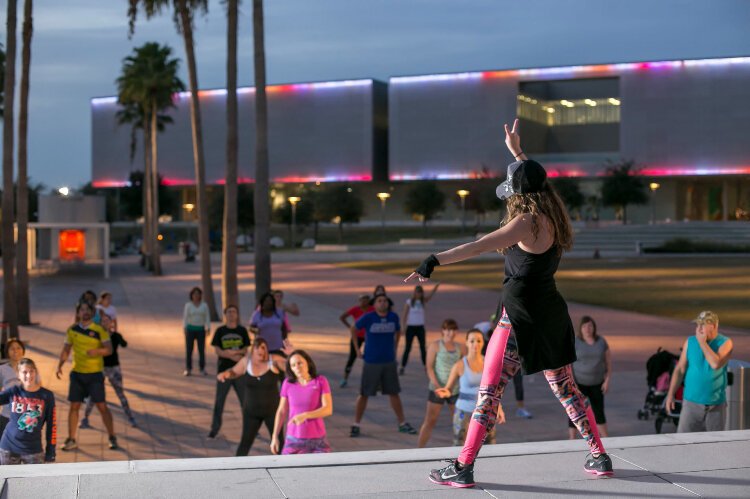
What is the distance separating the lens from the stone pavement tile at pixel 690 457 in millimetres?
6121

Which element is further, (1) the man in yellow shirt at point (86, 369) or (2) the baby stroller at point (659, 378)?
(2) the baby stroller at point (659, 378)

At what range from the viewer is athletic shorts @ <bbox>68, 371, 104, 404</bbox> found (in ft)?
39.6

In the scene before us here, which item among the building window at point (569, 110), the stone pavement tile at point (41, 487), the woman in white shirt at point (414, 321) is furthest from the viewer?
the building window at point (569, 110)

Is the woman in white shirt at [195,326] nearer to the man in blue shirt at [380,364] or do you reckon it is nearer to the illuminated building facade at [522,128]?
the man in blue shirt at [380,364]

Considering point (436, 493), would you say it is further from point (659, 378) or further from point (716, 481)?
point (659, 378)

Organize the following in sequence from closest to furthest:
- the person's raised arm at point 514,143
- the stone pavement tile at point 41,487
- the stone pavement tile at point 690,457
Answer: the stone pavement tile at point 41,487
the person's raised arm at point 514,143
the stone pavement tile at point 690,457

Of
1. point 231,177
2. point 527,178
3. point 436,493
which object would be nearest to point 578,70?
point 231,177

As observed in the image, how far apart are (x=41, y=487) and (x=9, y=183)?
21667 millimetres

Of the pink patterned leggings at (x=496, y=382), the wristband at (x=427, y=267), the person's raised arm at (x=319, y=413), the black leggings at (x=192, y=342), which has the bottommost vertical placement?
the black leggings at (x=192, y=342)

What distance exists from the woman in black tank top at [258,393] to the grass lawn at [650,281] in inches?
729

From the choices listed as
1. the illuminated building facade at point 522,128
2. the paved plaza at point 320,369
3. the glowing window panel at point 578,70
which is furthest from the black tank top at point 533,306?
the glowing window panel at point 578,70

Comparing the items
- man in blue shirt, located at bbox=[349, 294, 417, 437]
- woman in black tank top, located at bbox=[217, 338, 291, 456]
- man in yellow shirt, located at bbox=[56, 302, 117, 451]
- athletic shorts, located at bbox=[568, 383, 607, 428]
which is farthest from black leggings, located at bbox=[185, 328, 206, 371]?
athletic shorts, located at bbox=[568, 383, 607, 428]

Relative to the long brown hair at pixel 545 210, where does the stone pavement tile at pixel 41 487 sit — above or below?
below

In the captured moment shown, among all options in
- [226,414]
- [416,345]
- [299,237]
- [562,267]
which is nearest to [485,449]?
[226,414]
